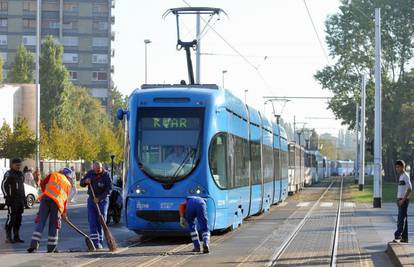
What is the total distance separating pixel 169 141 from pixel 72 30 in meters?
121

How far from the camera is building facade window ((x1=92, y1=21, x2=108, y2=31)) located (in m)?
138

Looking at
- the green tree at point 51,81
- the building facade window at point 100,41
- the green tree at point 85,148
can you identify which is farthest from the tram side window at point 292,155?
the building facade window at point 100,41

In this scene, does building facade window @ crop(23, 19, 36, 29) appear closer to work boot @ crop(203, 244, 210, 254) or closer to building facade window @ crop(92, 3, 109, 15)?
building facade window @ crop(92, 3, 109, 15)

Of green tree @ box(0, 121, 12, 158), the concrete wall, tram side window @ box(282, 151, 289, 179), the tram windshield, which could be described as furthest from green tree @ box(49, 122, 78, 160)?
the tram windshield

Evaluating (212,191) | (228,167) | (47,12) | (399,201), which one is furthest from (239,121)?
(47,12)

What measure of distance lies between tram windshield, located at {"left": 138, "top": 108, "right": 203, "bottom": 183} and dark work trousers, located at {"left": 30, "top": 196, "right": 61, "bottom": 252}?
249 centimetres

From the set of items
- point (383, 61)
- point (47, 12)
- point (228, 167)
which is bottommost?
point (228, 167)

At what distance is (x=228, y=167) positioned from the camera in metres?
21.5

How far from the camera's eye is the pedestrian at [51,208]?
17.9 m

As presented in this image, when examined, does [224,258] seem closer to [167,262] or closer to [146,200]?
[167,262]

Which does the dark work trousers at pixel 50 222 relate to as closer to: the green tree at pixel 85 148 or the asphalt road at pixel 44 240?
the asphalt road at pixel 44 240

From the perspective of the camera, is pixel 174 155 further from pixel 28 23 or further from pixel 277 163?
pixel 28 23

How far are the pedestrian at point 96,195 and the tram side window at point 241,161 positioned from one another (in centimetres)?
442

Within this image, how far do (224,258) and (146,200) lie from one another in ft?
10.9
